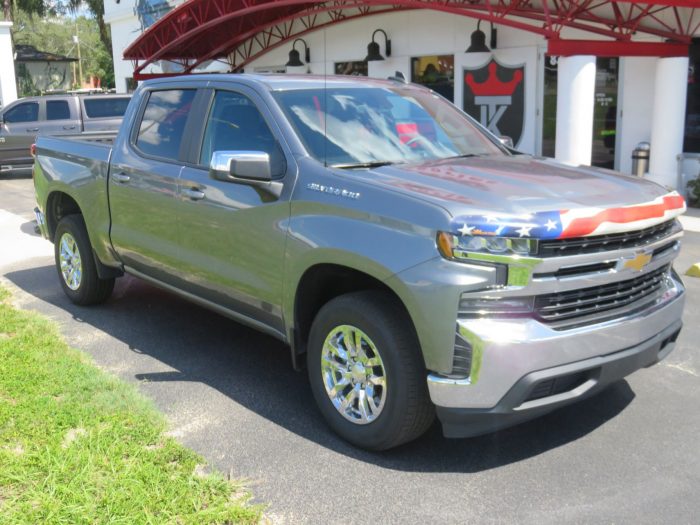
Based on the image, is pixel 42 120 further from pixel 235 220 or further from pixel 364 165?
pixel 364 165

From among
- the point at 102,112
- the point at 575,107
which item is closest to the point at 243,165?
the point at 575,107

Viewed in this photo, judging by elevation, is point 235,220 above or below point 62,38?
below

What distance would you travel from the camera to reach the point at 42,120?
17.3m

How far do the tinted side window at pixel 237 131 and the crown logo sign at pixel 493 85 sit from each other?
37.9ft

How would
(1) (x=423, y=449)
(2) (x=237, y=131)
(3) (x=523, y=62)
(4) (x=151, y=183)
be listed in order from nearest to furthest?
(1) (x=423, y=449) → (2) (x=237, y=131) → (4) (x=151, y=183) → (3) (x=523, y=62)

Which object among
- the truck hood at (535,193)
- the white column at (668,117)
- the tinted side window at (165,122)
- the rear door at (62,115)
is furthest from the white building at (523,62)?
the truck hood at (535,193)

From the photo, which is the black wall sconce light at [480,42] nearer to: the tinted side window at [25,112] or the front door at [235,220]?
the tinted side window at [25,112]

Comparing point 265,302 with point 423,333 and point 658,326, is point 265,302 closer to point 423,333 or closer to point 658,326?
point 423,333

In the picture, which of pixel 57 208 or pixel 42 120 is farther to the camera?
pixel 42 120

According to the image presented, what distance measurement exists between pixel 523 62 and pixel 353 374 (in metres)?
12.6

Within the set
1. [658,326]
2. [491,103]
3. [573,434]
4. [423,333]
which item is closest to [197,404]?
[423,333]

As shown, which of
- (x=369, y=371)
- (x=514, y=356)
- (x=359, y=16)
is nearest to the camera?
(x=514, y=356)

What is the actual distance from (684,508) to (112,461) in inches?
104

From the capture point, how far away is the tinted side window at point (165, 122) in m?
5.14
